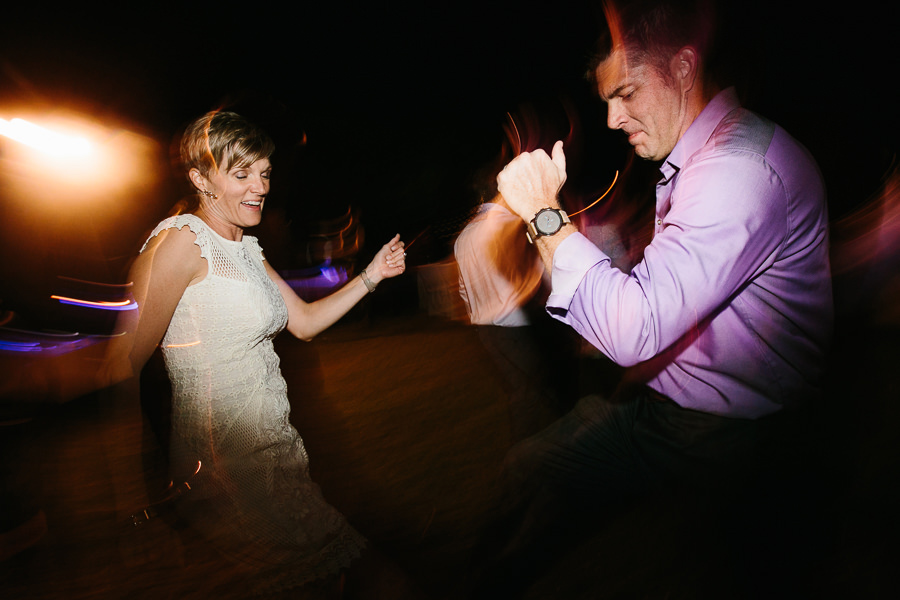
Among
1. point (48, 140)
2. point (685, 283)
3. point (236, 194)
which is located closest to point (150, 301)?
point (236, 194)

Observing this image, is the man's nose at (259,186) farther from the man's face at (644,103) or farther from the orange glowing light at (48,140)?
the orange glowing light at (48,140)

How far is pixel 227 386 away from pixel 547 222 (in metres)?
1.32

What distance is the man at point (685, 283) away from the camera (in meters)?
1.04

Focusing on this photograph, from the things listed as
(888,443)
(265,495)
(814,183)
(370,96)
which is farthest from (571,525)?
(370,96)

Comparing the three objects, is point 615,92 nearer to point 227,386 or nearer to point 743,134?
point 743,134

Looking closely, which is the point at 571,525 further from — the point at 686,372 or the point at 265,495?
the point at 265,495

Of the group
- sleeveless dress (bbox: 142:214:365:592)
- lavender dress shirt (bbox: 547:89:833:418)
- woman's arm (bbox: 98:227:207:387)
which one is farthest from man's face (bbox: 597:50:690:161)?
woman's arm (bbox: 98:227:207:387)

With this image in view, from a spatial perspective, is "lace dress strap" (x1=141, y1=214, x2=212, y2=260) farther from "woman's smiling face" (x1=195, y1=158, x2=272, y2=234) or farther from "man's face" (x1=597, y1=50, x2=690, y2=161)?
"man's face" (x1=597, y1=50, x2=690, y2=161)

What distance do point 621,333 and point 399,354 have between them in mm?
6473

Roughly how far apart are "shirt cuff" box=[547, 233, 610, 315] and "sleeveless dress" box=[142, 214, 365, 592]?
1.17 m

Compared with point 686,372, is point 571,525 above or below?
below

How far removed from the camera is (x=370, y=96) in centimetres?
1229

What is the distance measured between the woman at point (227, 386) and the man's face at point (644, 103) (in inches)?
56.9

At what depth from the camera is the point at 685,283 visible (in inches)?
40.3
